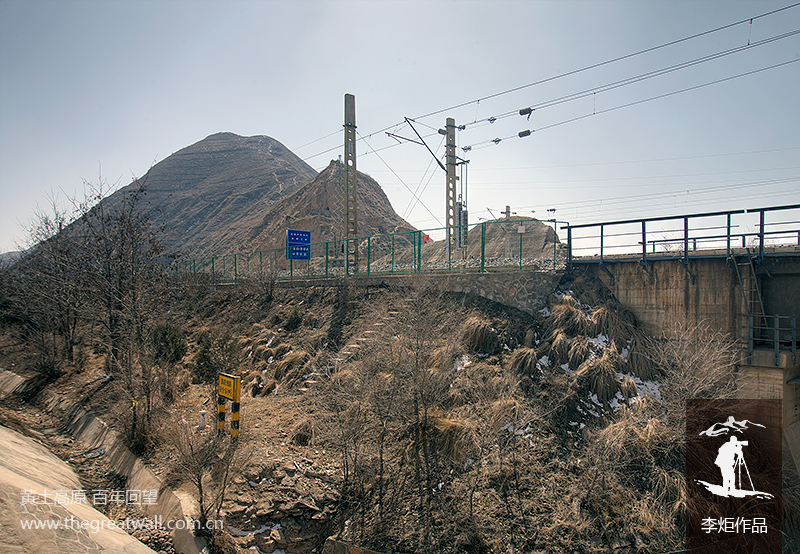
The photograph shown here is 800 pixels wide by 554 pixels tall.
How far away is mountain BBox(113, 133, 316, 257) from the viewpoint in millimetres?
67625

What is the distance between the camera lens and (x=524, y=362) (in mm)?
9664

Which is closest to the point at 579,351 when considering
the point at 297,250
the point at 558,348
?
the point at 558,348

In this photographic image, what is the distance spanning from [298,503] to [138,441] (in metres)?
4.60

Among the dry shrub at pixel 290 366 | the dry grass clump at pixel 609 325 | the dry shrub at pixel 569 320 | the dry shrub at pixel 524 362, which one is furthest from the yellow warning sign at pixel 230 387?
the dry grass clump at pixel 609 325

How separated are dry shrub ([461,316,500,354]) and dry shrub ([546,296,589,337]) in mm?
1507

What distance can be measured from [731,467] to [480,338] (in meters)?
5.54

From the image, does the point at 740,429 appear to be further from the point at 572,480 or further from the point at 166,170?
the point at 166,170

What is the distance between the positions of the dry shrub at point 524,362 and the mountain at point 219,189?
47944 mm

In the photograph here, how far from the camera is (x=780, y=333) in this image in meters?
9.97

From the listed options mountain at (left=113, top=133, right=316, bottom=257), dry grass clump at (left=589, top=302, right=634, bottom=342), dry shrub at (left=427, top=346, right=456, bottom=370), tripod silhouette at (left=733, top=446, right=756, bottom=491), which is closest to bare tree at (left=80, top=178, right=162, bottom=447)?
dry shrub at (left=427, top=346, right=456, bottom=370)

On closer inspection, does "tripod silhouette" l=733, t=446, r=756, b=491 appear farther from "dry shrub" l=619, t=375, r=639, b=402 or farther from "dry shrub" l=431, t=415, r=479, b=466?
"dry shrub" l=431, t=415, r=479, b=466

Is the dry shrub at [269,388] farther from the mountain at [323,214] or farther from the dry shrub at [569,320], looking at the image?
the mountain at [323,214]

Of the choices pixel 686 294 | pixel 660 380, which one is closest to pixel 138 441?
pixel 660 380

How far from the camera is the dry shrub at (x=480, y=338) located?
10.5 metres
